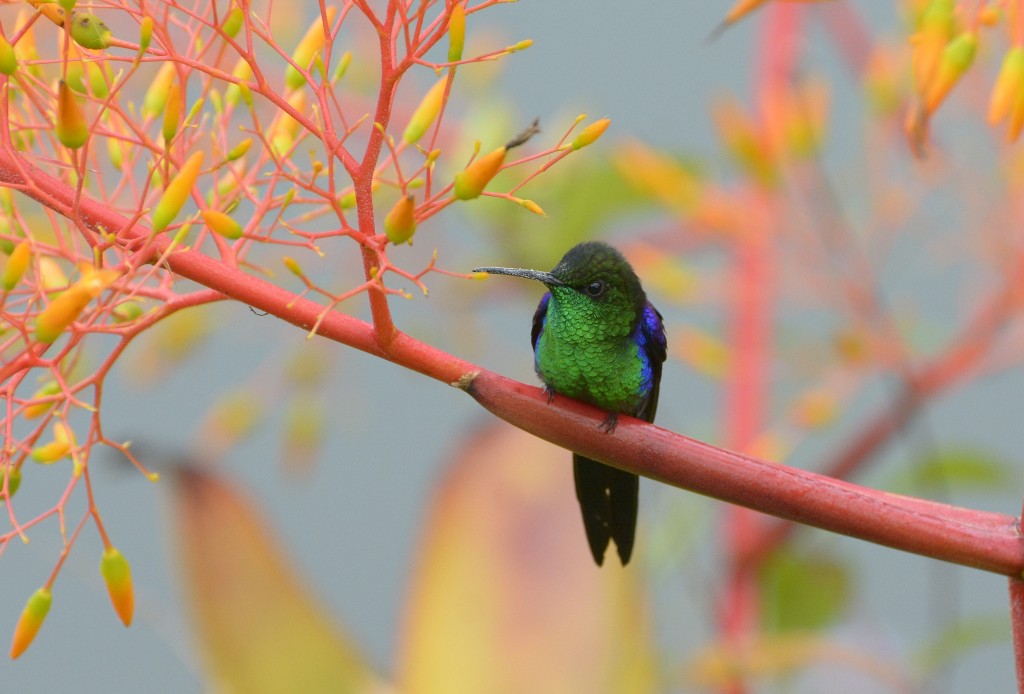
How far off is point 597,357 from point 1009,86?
310 millimetres

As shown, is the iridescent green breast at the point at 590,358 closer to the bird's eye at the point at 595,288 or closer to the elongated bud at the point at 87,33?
the bird's eye at the point at 595,288

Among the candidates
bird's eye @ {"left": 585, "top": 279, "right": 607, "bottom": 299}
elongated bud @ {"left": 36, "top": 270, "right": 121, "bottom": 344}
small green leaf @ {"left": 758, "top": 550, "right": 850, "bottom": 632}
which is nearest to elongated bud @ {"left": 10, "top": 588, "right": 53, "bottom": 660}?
elongated bud @ {"left": 36, "top": 270, "right": 121, "bottom": 344}

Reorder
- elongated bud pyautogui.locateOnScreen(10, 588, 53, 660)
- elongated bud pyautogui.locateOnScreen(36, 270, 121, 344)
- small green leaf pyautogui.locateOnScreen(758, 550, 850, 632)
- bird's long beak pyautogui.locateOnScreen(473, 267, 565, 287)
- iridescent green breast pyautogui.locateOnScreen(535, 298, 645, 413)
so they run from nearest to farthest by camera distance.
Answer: elongated bud pyautogui.locateOnScreen(36, 270, 121, 344) → elongated bud pyautogui.locateOnScreen(10, 588, 53, 660) → bird's long beak pyautogui.locateOnScreen(473, 267, 565, 287) → iridescent green breast pyautogui.locateOnScreen(535, 298, 645, 413) → small green leaf pyautogui.locateOnScreen(758, 550, 850, 632)

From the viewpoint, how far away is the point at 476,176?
17.8 inches

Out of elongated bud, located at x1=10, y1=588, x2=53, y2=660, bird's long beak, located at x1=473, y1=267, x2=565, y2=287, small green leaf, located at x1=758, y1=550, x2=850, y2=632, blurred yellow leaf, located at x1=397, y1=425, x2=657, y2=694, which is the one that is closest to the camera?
elongated bud, located at x1=10, y1=588, x2=53, y2=660

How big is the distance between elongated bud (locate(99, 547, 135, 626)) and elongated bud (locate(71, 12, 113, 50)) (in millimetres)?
227

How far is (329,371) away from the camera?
4.68 feet

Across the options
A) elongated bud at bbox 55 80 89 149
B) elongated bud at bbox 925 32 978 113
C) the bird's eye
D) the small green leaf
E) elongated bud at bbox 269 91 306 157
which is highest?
elongated bud at bbox 55 80 89 149

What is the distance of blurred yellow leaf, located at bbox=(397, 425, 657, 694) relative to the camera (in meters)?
1.05

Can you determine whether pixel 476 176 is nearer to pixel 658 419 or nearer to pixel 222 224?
pixel 222 224

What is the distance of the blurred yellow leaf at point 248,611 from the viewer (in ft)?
3.47

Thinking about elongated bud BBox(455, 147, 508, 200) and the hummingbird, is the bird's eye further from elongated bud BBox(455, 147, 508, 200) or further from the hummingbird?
elongated bud BBox(455, 147, 508, 200)

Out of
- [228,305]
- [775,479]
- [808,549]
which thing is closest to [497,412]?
[775,479]

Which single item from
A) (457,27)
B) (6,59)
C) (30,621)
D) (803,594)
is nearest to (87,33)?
(6,59)
